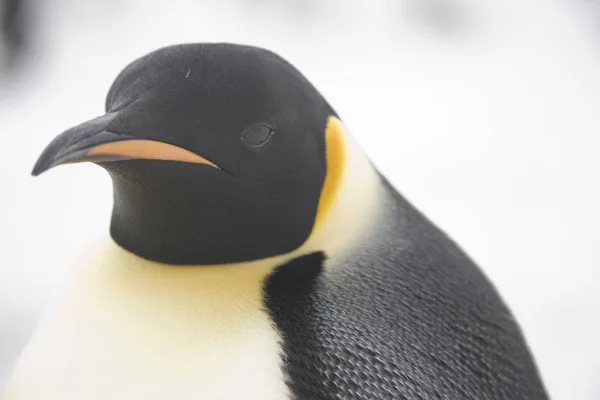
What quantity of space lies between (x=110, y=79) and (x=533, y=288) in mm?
1841

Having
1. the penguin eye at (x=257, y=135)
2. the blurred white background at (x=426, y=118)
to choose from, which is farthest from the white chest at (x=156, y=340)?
the blurred white background at (x=426, y=118)

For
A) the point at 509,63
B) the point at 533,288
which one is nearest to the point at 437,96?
the point at 509,63

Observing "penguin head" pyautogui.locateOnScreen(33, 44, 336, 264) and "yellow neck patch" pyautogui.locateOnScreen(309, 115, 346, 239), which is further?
"yellow neck patch" pyautogui.locateOnScreen(309, 115, 346, 239)

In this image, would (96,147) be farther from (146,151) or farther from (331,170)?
(331,170)

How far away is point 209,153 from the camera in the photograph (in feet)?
2.39

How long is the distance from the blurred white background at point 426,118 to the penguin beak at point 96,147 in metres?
1.43

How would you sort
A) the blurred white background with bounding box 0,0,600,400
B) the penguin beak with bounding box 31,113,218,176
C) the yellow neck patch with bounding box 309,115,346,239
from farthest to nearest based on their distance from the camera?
the blurred white background with bounding box 0,0,600,400
the yellow neck patch with bounding box 309,115,346,239
the penguin beak with bounding box 31,113,218,176

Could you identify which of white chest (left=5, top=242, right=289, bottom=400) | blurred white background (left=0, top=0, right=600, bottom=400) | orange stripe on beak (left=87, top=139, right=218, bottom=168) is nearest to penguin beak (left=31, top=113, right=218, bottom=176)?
orange stripe on beak (left=87, top=139, right=218, bottom=168)

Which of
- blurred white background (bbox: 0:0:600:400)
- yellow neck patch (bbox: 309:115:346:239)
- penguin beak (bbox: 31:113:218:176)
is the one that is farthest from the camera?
blurred white background (bbox: 0:0:600:400)

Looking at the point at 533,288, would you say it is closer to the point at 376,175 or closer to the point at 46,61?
the point at 376,175

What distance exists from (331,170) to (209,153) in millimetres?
161

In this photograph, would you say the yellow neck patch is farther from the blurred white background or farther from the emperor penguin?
the blurred white background

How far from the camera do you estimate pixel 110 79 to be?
3172mm

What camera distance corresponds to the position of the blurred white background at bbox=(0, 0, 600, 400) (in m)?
2.40
